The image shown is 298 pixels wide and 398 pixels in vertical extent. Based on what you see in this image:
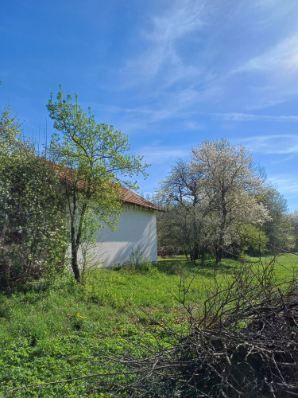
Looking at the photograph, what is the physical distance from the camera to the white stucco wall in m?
17.4

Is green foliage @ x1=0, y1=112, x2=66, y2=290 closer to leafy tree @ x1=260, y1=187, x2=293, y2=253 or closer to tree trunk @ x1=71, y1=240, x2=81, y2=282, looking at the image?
tree trunk @ x1=71, y1=240, x2=81, y2=282

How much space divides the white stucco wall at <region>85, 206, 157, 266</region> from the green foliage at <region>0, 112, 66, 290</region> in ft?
18.0

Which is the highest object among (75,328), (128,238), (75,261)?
(128,238)

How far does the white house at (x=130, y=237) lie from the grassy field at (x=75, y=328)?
4.39 metres

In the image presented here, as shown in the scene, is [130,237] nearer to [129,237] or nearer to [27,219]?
[129,237]

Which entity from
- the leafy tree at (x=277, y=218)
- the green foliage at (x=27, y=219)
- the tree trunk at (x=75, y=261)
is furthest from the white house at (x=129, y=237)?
the leafy tree at (x=277, y=218)

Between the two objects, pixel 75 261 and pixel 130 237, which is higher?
pixel 130 237

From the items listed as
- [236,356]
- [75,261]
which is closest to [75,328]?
[75,261]

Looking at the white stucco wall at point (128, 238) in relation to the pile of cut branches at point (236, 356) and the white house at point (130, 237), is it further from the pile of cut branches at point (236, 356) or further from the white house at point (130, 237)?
the pile of cut branches at point (236, 356)

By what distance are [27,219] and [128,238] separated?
9973 mm

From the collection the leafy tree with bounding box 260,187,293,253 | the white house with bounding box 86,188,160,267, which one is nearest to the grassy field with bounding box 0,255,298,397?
the white house with bounding box 86,188,160,267

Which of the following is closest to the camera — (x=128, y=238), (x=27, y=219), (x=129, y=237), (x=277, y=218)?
(x=27, y=219)

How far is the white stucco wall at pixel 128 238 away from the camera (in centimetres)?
1736

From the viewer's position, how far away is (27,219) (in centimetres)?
1022
